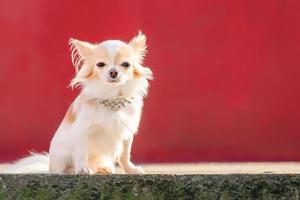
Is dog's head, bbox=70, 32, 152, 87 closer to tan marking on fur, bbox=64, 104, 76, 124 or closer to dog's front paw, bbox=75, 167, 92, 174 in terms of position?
tan marking on fur, bbox=64, 104, 76, 124

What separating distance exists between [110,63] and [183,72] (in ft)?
7.64

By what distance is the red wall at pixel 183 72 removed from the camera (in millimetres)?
6027

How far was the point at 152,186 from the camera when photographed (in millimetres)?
3232

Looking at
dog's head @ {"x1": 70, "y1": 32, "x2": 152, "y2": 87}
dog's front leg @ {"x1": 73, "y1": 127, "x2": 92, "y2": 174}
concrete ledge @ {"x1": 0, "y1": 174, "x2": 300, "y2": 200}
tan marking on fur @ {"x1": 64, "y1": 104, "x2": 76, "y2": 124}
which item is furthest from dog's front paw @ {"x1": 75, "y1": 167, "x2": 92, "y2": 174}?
concrete ledge @ {"x1": 0, "y1": 174, "x2": 300, "y2": 200}

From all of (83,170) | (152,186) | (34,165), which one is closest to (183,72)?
(34,165)

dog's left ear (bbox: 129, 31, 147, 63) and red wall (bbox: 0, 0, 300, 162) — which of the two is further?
red wall (bbox: 0, 0, 300, 162)

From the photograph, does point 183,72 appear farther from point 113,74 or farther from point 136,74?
point 113,74

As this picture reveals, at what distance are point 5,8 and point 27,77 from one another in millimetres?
483

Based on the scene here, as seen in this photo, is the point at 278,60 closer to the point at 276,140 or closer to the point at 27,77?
the point at 276,140

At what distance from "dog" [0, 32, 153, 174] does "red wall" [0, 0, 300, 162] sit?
1.99 meters

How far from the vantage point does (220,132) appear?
6.12m

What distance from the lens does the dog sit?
12.6 feet

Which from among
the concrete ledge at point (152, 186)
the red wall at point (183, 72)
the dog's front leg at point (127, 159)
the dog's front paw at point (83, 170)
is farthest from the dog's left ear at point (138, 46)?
the red wall at point (183, 72)

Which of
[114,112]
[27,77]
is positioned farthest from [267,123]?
[114,112]
